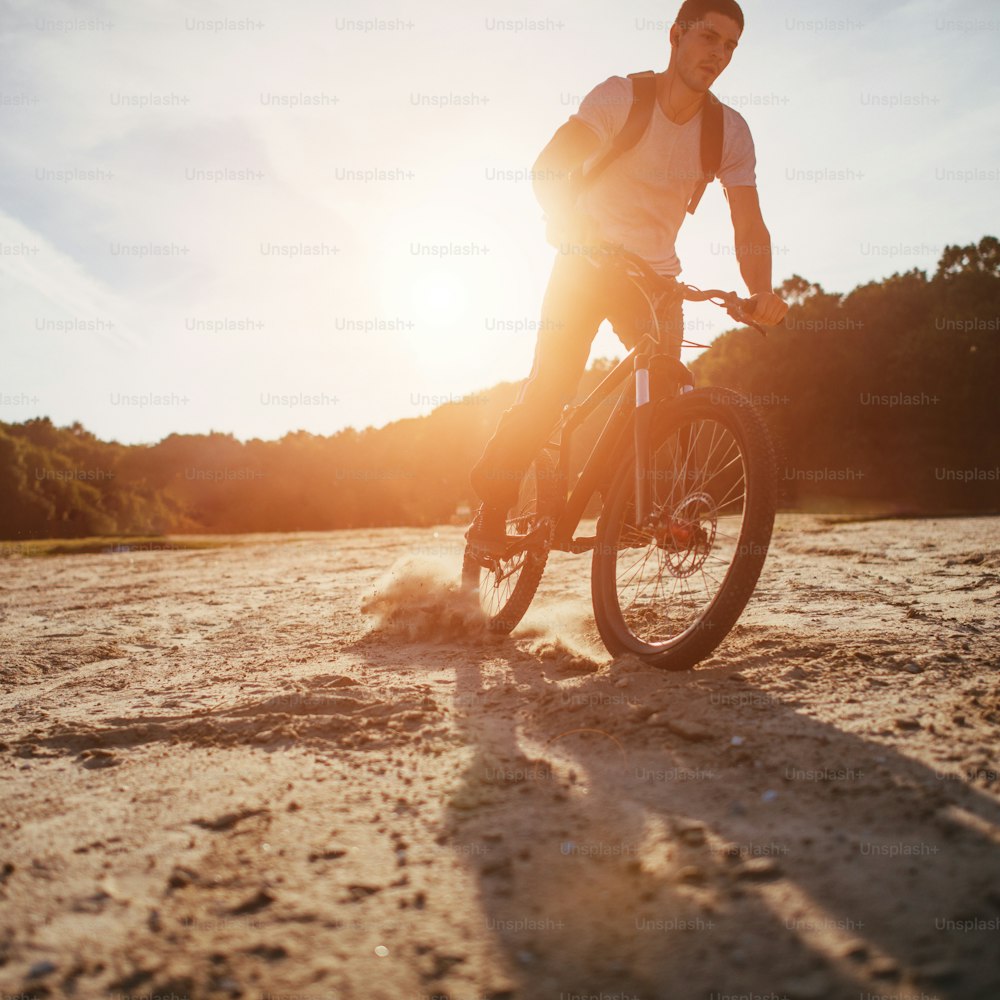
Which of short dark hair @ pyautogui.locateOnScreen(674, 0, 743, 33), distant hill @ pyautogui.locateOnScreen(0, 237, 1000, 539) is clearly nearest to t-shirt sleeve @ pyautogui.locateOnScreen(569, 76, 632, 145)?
short dark hair @ pyautogui.locateOnScreen(674, 0, 743, 33)

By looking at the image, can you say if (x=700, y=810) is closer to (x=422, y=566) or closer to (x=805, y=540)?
(x=422, y=566)

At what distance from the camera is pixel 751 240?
3.44m

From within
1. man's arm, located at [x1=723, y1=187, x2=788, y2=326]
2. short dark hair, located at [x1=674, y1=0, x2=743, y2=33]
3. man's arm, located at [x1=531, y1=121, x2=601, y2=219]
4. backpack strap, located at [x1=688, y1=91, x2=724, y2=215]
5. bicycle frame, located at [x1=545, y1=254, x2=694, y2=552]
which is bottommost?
bicycle frame, located at [x1=545, y1=254, x2=694, y2=552]

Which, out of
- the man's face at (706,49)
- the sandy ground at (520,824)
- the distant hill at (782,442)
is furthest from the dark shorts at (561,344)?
the distant hill at (782,442)

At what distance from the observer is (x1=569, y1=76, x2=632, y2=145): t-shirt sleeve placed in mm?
3238

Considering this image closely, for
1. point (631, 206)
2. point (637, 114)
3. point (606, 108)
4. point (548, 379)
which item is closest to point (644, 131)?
point (637, 114)

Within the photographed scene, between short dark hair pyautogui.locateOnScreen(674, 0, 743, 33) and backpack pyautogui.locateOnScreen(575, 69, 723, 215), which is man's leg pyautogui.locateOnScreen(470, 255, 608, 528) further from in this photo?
short dark hair pyautogui.locateOnScreen(674, 0, 743, 33)

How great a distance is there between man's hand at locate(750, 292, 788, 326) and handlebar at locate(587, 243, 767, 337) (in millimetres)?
24

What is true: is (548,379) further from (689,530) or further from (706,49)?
(706,49)

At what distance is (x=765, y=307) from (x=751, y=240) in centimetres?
52

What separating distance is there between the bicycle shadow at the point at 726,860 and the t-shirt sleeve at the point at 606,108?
241 cm

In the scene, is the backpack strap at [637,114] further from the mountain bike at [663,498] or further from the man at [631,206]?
the mountain bike at [663,498]

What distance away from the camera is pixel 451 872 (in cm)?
150

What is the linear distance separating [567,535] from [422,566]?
4.92ft
